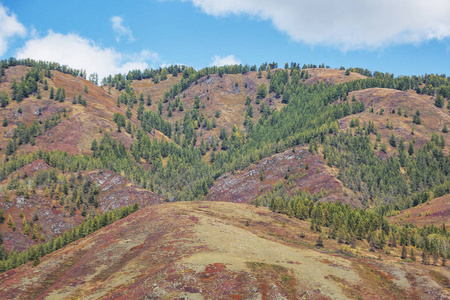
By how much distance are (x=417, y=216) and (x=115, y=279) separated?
161 metres

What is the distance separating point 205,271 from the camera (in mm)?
57344

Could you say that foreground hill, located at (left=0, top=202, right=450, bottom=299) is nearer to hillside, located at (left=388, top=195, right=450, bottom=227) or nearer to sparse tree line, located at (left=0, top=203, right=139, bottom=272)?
sparse tree line, located at (left=0, top=203, right=139, bottom=272)

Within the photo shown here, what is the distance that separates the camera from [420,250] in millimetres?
117062

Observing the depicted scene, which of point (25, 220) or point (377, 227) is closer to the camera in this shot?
point (377, 227)

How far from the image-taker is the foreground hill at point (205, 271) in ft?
173

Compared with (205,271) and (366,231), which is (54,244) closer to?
(205,271)

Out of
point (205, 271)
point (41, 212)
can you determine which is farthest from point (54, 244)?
point (205, 271)

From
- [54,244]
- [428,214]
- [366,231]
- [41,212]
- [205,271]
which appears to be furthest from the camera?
[41,212]

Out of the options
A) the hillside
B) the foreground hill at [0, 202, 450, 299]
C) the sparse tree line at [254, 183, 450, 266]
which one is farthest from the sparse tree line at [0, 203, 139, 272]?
the hillside

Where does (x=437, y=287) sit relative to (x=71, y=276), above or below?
above

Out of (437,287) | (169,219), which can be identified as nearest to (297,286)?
(437,287)

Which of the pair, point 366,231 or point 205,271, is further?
point 366,231

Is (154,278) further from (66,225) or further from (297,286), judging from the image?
(66,225)

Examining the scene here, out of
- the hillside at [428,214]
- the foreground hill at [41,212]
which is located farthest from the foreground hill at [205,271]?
the hillside at [428,214]
